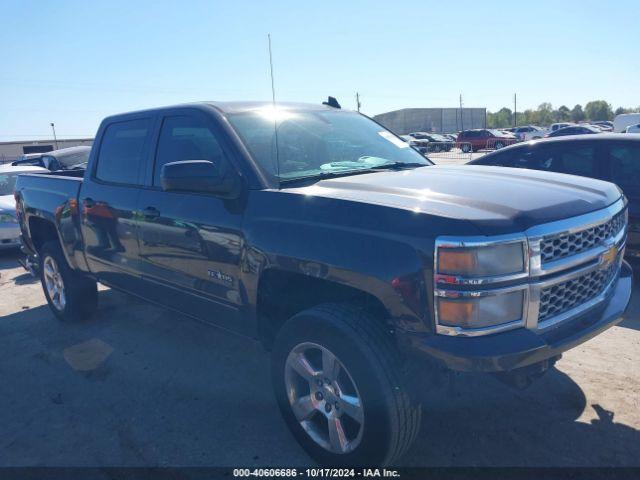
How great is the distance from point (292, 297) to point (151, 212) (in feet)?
4.35

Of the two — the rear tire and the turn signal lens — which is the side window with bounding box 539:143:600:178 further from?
the rear tire

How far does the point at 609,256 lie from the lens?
2.74m

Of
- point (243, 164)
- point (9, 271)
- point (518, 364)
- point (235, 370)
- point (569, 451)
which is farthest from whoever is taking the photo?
point (9, 271)

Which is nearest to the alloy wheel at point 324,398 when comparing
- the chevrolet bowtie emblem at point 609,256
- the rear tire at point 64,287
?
the chevrolet bowtie emblem at point 609,256

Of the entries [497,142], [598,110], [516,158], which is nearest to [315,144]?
[516,158]

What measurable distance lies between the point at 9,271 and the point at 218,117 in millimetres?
6456

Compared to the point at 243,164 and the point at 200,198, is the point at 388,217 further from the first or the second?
the point at 200,198

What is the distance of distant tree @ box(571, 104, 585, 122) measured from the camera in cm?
9276

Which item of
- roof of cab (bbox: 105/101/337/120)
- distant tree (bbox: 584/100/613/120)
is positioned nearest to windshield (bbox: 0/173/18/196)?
roof of cab (bbox: 105/101/337/120)

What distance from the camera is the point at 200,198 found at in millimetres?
3252

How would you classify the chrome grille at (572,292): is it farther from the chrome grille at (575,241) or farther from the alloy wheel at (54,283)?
the alloy wheel at (54,283)

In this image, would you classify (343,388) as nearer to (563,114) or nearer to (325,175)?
(325,175)

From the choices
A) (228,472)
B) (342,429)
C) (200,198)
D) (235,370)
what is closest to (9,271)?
(235,370)

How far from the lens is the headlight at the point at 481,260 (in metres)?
2.11
